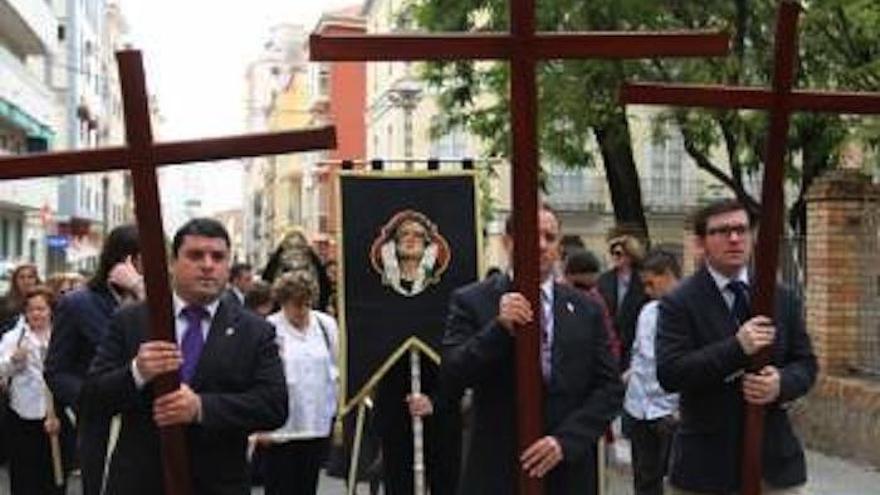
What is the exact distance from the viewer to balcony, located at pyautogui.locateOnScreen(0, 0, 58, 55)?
4359cm

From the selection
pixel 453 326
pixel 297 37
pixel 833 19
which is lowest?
pixel 453 326

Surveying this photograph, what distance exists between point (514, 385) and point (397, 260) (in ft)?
14.9

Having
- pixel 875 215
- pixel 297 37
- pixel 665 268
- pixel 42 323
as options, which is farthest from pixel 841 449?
pixel 297 37

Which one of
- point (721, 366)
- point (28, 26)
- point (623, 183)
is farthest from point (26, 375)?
point (28, 26)

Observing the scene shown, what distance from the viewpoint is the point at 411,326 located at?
1041 centimetres

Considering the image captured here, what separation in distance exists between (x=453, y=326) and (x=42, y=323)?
569cm

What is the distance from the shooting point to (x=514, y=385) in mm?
6074

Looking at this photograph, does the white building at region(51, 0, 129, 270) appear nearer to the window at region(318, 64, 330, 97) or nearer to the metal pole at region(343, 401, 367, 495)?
the window at region(318, 64, 330, 97)

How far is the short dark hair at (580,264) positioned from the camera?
10648 mm

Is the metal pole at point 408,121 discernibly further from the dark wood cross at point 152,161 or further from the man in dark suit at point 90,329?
the dark wood cross at point 152,161

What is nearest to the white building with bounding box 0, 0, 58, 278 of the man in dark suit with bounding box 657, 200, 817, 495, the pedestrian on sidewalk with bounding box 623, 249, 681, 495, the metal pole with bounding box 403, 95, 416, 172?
the metal pole with bounding box 403, 95, 416, 172

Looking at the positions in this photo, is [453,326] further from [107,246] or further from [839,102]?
[107,246]

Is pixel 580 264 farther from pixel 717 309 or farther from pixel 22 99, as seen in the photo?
pixel 22 99

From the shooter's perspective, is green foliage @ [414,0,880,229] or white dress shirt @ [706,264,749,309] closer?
white dress shirt @ [706,264,749,309]
